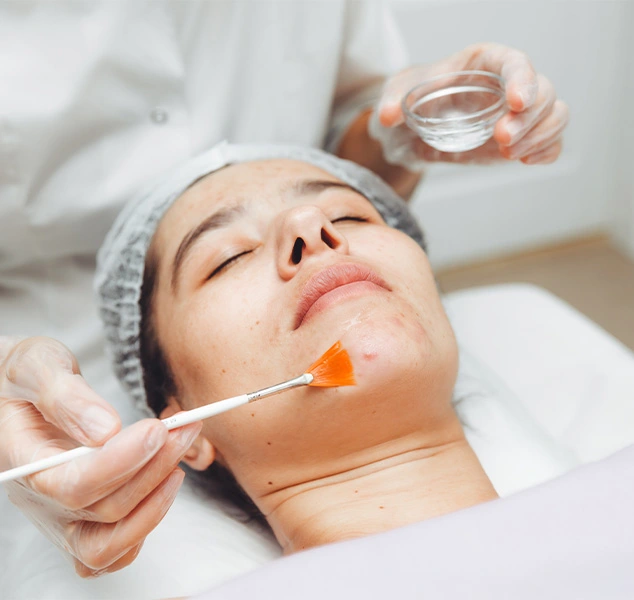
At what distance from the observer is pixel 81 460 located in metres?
0.70

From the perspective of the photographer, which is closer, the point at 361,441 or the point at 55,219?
the point at 361,441

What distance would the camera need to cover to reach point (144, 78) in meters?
1.26

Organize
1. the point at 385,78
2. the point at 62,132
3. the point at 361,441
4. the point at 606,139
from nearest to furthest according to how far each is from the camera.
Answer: the point at 361,441 < the point at 62,132 < the point at 385,78 < the point at 606,139

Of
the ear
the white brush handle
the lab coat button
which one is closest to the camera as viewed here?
the white brush handle

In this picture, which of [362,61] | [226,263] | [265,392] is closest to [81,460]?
[265,392]

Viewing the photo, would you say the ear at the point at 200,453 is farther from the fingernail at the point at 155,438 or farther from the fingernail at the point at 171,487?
the fingernail at the point at 155,438

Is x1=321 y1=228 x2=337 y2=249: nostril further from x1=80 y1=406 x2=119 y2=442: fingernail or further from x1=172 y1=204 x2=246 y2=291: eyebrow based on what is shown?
x1=80 y1=406 x2=119 y2=442: fingernail

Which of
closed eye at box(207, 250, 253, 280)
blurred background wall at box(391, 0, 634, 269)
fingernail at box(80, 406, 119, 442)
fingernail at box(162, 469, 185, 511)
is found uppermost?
fingernail at box(80, 406, 119, 442)

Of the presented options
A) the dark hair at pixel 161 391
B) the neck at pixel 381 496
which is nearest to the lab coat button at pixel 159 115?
the dark hair at pixel 161 391

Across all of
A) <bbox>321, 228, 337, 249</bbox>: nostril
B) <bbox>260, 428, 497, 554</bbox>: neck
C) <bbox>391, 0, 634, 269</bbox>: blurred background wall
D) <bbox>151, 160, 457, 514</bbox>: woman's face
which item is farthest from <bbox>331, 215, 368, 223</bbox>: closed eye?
<bbox>391, 0, 634, 269</bbox>: blurred background wall

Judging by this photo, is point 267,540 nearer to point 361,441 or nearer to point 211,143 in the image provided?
point 361,441

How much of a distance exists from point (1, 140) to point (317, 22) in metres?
0.63

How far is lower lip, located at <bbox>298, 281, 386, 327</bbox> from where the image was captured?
88 cm

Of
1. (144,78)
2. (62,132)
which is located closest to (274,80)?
(144,78)
